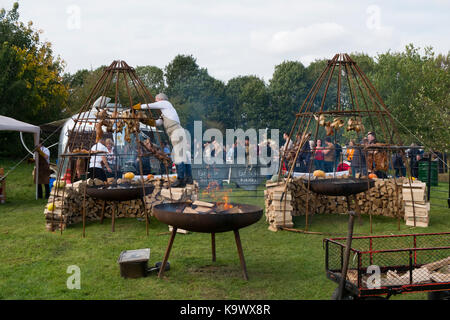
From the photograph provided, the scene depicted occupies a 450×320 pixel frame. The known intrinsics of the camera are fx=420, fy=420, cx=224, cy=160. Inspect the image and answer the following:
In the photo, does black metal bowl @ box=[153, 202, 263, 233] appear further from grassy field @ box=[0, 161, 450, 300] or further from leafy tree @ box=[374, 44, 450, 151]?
leafy tree @ box=[374, 44, 450, 151]

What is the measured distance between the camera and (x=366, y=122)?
25.9m

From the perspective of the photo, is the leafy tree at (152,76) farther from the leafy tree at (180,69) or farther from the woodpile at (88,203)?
the woodpile at (88,203)

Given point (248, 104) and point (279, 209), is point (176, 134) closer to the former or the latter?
point (279, 209)

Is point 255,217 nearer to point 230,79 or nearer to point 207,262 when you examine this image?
point 207,262

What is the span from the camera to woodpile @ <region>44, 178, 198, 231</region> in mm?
8031

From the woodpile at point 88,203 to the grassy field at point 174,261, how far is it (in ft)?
0.97

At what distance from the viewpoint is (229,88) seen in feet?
143

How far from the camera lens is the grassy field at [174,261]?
4616 millimetres

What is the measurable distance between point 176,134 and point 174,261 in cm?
325

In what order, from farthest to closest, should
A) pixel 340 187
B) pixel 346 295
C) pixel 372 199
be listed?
pixel 372 199
pixel 340 187
pixel 346 295

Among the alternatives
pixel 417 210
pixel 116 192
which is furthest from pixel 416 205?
pixel 116 192

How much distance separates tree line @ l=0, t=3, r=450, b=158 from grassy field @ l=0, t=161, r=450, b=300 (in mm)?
3545

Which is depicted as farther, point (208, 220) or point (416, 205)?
point (416, 205)
